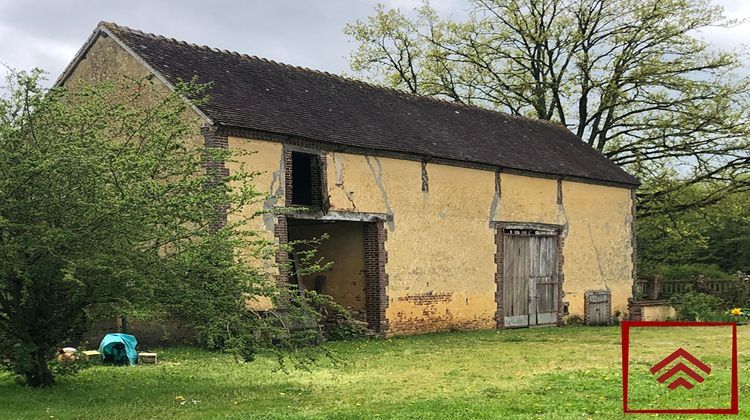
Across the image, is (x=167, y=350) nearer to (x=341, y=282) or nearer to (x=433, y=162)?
(x=341, y=282)

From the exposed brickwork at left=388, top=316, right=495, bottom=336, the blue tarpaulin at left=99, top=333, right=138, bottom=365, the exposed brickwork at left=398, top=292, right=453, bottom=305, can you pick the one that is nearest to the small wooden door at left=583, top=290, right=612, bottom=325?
the exposed brickwork at left=388, top=316, right=495, bottom=336

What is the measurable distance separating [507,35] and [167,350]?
21.8m

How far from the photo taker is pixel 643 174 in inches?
1174

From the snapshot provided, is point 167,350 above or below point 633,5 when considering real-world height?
below

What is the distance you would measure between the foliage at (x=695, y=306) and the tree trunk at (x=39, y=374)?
63.3 feet

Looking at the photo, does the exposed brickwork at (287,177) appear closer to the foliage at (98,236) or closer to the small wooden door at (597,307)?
the foliage at (98,236)

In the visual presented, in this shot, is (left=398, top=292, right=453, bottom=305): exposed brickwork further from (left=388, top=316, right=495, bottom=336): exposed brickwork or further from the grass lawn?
the grass lawn

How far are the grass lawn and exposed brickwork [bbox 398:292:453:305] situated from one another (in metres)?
3.78

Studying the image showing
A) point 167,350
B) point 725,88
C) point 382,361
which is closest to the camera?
point 382,361

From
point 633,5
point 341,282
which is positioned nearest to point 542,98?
point 633,5

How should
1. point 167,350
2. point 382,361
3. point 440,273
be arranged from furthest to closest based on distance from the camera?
1. point 440,273
2. point 167,350
3. point 382,361

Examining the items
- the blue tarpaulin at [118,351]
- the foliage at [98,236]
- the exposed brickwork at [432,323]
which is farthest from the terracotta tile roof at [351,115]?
the foliage at [98,236]

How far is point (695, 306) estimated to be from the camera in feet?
80.5

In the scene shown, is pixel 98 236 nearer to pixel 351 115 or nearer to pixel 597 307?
pixel 351 115
